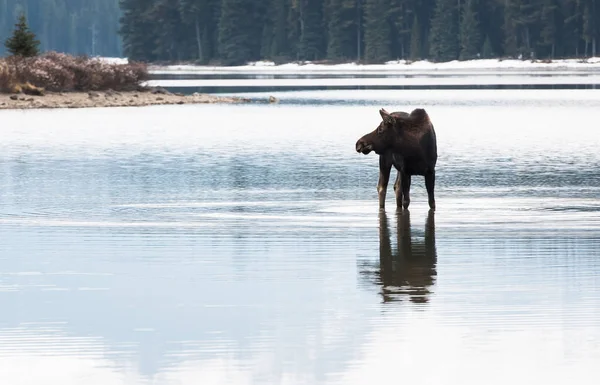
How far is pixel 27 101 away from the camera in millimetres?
60812

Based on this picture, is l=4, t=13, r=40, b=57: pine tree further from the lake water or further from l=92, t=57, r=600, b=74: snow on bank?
l=92, t=57, r=600, b=74: snow on bank

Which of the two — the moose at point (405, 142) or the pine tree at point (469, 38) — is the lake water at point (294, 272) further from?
the pine tree at point (469, 38)

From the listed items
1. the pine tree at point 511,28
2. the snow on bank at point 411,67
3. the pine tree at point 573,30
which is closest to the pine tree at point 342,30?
the snow on bank at point 411,67

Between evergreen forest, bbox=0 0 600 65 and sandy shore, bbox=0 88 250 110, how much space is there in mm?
90443

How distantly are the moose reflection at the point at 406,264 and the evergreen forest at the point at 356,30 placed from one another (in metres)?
140

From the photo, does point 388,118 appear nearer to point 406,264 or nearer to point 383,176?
point 383,176

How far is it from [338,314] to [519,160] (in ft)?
62.0

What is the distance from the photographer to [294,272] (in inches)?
560

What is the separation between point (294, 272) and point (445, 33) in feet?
498

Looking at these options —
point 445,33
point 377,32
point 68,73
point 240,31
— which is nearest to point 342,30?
point 377,32

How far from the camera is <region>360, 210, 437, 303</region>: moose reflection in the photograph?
1300 cm

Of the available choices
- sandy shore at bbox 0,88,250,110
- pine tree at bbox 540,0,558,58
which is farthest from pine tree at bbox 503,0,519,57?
sandy shore at bbox 0,88,250,110

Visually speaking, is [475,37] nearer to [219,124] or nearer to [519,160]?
[219,124]

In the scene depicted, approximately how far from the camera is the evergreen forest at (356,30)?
525 ft
